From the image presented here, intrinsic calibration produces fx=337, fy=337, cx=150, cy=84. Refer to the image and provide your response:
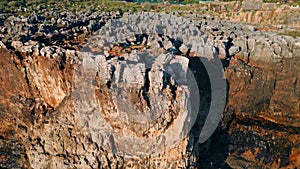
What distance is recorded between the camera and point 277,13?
968 inches

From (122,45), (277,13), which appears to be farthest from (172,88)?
(277,13)

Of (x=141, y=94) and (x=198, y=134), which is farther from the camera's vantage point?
(x=198, y=134)

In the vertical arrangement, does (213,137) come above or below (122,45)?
below

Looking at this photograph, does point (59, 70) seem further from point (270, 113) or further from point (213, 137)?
point (270, 113)

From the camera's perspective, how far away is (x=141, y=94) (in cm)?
1090

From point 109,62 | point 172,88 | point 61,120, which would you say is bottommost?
point 61,120

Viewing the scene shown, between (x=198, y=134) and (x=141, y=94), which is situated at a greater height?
(x=141, y=94)

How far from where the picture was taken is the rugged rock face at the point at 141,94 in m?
11.3

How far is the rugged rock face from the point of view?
11.3m

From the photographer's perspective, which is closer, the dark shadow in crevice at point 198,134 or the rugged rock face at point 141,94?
the rugged rock face at point 141,94

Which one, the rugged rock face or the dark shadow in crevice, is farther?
the dark shadow in crevice

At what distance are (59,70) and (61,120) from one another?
2.05 meters

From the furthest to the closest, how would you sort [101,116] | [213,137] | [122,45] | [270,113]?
[270,113] → [213,137] → [122,45] → [101,116]

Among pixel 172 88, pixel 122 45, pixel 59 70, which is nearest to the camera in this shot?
pixel 172 88
